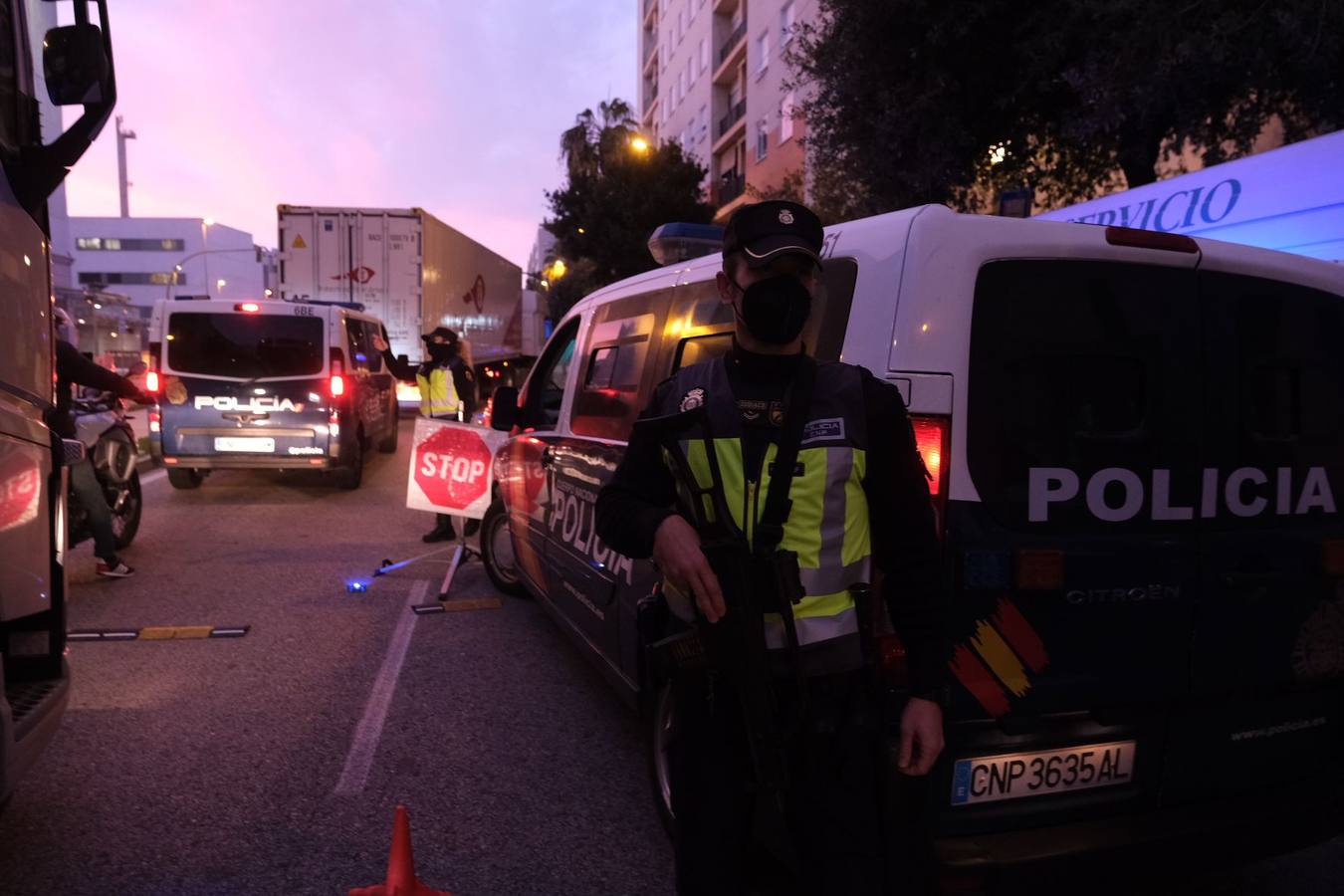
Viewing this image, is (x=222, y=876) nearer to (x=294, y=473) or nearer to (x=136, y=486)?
(x=136, y=486)

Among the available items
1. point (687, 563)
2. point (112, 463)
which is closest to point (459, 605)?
point (112, 463)

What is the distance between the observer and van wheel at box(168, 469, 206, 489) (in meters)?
10.6

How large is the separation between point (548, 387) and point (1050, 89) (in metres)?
7.37

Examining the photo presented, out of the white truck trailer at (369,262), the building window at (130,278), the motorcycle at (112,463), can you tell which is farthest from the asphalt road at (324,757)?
the building window at (130,278)

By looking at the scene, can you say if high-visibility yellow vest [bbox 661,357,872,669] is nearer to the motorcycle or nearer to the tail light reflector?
the tail light reflector

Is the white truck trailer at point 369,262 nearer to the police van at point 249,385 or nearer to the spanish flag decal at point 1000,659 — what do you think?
the police van at point 249,385

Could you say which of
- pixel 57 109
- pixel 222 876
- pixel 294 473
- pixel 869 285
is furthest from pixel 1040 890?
pixel 294 473

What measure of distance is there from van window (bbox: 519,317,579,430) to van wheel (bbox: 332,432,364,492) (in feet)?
19.5

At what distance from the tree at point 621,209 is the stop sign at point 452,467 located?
25.8m

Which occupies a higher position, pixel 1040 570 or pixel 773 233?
pixel 773 233

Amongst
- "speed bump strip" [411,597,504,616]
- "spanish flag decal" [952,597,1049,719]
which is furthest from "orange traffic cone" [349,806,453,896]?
"speed bump strip" [411,597,504,616]

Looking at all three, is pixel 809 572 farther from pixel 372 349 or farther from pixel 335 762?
pixel 372 349

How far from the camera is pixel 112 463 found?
7141 millimetres

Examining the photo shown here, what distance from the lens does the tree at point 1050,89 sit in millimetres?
7711
